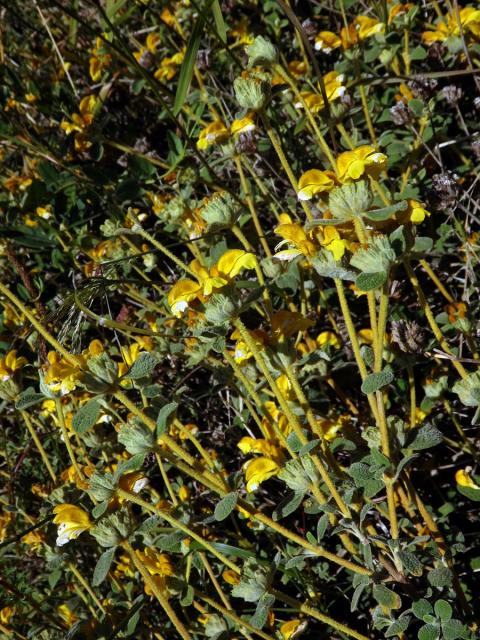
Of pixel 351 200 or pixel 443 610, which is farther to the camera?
pixel 443 610

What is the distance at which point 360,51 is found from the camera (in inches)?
59.3

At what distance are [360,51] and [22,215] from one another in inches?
44.6

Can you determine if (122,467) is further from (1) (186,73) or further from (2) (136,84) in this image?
(2) (136,84)

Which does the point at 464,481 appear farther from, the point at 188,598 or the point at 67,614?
the point at 67,614

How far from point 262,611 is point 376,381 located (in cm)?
41

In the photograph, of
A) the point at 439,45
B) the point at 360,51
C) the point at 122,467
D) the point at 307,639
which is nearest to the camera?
the point at 122,467

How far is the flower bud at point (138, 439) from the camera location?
2.98 ft

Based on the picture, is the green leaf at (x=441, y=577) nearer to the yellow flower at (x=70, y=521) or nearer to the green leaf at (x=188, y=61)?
the yellow flower at (x=70, y=521)

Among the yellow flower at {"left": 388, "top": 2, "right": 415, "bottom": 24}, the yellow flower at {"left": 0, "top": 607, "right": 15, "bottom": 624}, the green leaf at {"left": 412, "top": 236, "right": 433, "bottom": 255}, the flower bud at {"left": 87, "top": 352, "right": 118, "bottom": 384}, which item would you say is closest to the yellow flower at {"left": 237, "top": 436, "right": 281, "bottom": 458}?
the flower bud at {"left": 87, "top": 352, "right": 118, "bottom": 384}

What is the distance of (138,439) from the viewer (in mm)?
908

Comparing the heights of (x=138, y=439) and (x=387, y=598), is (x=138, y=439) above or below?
above

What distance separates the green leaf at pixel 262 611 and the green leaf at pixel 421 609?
0.21 metres

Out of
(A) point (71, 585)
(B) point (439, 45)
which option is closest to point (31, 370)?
(A) point (71, 585)

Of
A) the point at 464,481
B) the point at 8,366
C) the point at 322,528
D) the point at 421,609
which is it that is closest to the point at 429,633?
the point at 421,609
